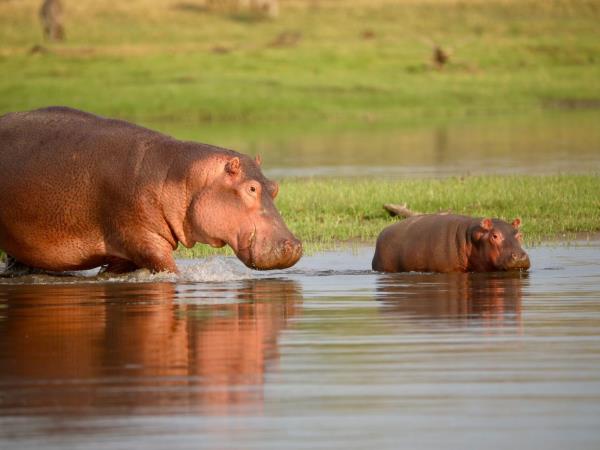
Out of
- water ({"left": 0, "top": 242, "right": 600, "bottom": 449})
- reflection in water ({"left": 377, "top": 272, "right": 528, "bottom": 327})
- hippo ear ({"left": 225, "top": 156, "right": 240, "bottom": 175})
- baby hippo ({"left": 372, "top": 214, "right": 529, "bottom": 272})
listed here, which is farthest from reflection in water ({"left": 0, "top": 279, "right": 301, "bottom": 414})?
baby hippo ({"left": 372, "top": 214, "right": 529, "bottom": 272})

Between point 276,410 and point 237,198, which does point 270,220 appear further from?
point 276,410

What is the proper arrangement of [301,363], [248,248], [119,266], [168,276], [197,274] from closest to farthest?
[301,363], [248,248], [168,276], [197,274], [119,266]

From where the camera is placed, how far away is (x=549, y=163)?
2183cm

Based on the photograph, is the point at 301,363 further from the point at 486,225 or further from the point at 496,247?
the point at 486,225

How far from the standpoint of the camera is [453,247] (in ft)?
34.6

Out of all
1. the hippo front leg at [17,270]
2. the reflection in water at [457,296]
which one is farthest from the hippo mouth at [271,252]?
the hippo front leg at [17,270]

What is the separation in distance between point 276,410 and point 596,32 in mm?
47678

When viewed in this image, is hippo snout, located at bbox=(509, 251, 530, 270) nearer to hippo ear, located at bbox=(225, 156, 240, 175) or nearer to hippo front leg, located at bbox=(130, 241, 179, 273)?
hippo ear, located at bbox=(225, 156, 240, 175)

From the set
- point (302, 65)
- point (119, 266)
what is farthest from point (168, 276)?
point (302, 65)

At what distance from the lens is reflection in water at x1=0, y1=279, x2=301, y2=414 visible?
5668 millimetres

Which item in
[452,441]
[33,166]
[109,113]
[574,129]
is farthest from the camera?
[109,113]

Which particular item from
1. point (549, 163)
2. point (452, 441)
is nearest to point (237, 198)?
point (452, 441)

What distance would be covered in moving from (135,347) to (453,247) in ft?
13.6

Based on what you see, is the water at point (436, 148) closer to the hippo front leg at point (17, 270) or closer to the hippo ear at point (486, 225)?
the hippo ear at point (486, 225)
